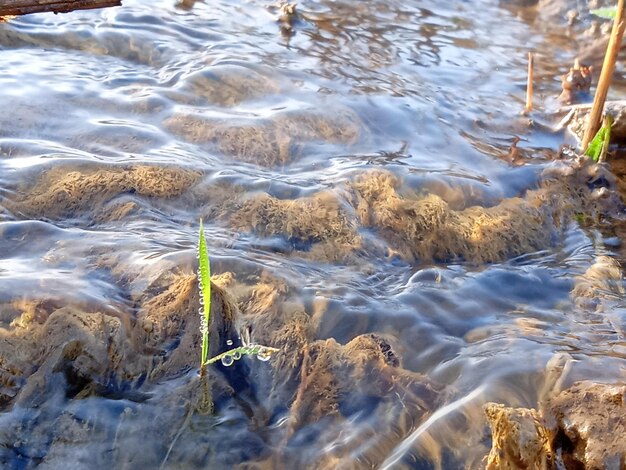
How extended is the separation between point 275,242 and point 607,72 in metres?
2.22

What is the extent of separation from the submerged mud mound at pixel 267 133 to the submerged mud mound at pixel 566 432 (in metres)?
2.26

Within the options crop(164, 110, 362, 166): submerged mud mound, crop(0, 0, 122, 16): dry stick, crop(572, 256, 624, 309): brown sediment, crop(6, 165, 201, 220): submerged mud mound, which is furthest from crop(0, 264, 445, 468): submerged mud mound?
crop(164, 110, 362, 166): submerged mud mound

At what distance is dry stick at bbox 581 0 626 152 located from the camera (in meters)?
3.77

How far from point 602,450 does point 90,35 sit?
4993 millimetres

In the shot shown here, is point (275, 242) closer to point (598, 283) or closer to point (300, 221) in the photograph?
point (300, 221)

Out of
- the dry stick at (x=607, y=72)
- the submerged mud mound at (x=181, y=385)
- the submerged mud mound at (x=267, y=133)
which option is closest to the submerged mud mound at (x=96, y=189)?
the submerged mud mound at (x=267, y=133)

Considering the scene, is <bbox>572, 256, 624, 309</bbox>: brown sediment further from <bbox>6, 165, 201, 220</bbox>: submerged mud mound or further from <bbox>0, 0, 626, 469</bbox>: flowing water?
<bbox>6, 165, 201, 220</bbox>: submerged mud mound

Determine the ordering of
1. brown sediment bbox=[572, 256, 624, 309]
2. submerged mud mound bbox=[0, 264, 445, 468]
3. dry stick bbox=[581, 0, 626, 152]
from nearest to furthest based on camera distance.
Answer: submerged mud mound bbox=[0, 264, 445, 468]
brown sediment bbox=[572, 256, 624, 309]
dry stick bbox=[581, 0, 626, 152]

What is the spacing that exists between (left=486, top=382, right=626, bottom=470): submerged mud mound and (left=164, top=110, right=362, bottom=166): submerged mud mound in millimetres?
2263

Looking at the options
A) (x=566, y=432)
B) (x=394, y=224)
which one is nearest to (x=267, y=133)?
(x=394, y=224)

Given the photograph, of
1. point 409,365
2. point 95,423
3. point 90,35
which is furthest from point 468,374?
point 90,35

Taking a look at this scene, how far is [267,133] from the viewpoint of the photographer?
14.0 feet

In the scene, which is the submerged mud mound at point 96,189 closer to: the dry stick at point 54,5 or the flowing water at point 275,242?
the flowing water at point 275,242

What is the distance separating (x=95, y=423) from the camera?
2.24 m
